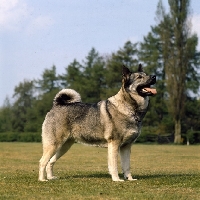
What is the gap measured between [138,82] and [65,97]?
214 cm

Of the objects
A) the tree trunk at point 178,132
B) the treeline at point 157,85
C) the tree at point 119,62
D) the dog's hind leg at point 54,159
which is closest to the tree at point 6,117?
the treeline at point 157,85

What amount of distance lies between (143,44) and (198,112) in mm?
13765

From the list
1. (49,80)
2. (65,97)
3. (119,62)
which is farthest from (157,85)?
(65,97)

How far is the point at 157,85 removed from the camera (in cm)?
7031

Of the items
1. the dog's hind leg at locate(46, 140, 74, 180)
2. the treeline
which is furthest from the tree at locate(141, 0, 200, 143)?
the dog's hind leg at locate(46, 140, 74, 180)

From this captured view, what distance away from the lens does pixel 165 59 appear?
6094 cm

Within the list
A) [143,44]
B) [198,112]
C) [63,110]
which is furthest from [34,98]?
[63,110]

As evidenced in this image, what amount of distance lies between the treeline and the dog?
47600 millimetres

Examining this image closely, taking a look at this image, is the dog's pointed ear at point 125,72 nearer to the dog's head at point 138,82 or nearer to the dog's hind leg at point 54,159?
the dog's head at point 138,82

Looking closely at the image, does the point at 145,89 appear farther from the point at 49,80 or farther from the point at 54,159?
the point at 49,80

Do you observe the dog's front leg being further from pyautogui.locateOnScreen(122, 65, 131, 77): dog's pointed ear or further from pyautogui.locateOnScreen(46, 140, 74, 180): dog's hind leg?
pyautogui.locateOnScreen(122, 65, 131, 77): dog's pointed ear

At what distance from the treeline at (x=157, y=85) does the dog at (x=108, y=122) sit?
4760 centimetres

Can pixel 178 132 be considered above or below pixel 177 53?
below

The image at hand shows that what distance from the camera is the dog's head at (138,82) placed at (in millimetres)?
11523
